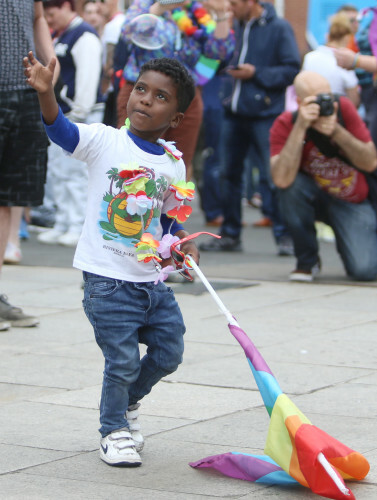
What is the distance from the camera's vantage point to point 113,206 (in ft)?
12.0

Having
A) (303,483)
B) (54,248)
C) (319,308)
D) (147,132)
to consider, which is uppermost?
(147,132)

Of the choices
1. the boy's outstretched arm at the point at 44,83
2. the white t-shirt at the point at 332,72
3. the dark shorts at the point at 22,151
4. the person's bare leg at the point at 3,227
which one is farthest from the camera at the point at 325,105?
the boy's outstretched arm at the point at 44,83

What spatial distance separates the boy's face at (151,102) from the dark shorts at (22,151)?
6.65 ft

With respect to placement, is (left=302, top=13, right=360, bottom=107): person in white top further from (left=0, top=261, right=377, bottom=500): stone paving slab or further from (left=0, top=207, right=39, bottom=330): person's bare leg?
(left=0, top=207, right=39, bottom=330): person's bare leg

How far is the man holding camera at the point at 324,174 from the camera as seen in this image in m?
6.97

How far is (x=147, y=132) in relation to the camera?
3709 millimetres

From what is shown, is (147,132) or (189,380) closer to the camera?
(147,132)

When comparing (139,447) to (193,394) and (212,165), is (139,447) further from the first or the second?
(212,165)

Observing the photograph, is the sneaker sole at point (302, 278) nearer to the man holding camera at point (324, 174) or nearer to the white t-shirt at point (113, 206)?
the man holding camera at point (324, 174)

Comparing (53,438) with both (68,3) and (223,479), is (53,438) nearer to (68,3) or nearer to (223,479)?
(223,479)

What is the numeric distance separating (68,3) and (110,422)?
5.82m

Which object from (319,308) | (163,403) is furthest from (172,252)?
(319,308)

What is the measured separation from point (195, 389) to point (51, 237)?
5114mm

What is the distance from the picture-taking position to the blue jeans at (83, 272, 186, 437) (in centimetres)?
361
